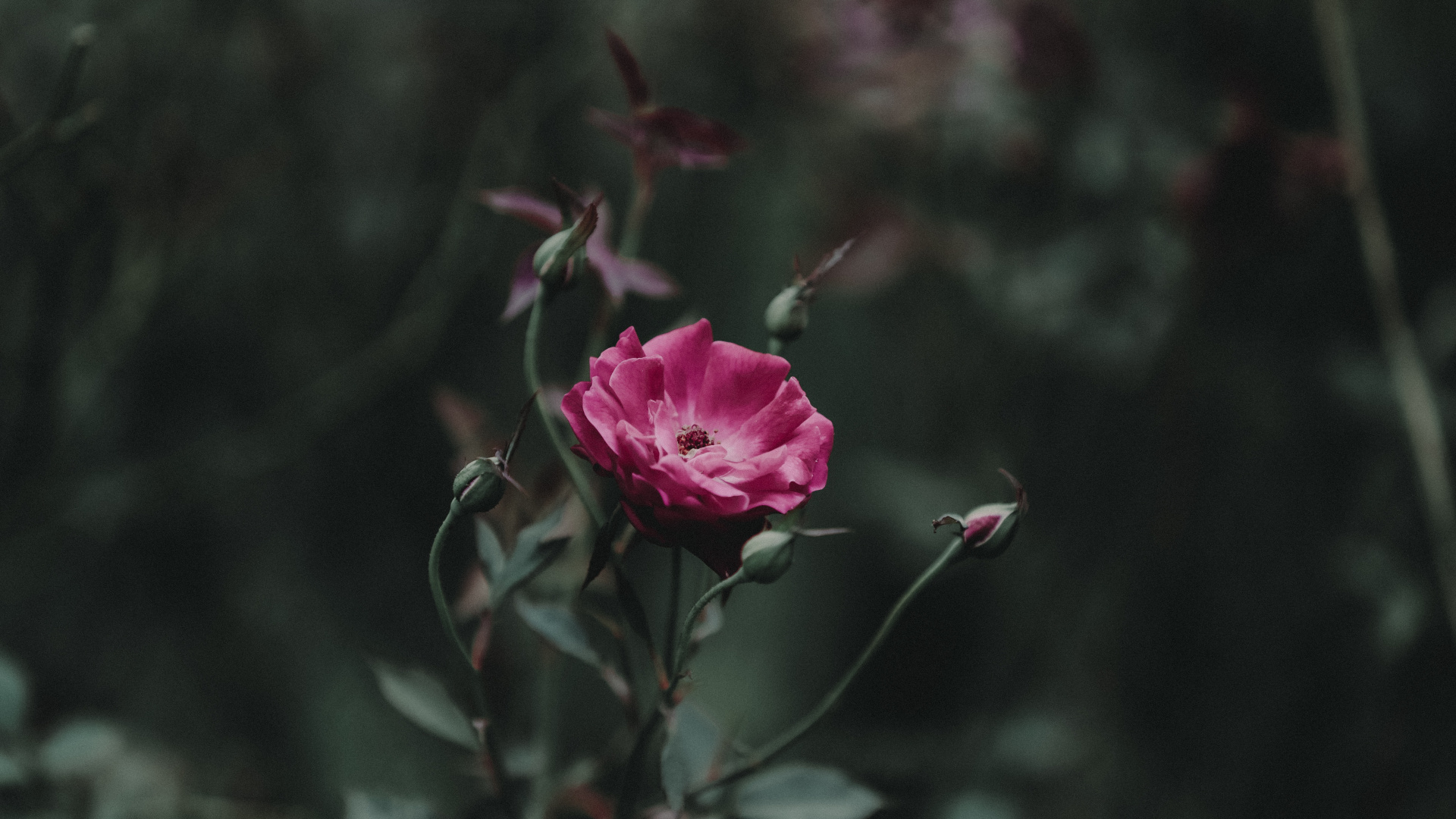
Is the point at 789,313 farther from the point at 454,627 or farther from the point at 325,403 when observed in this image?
the point at 325,403

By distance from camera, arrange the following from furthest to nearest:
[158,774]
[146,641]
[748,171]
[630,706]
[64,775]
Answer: [748,171] → [146,641] → [158,774] → [64,775] → [630,706]

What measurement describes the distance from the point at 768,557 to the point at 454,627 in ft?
0.38

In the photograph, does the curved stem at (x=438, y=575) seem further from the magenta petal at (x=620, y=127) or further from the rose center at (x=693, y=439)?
the magenta petal at (x=620, y=127)

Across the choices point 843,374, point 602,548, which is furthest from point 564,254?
point 843,374

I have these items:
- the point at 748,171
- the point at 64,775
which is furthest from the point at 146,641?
the point at 748,171

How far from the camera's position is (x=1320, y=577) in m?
0.95

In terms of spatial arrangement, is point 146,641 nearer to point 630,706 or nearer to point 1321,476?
point 630,706

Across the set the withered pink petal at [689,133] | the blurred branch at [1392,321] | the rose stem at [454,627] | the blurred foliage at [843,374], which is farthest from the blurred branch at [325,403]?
the blurred branch at [1392,321]

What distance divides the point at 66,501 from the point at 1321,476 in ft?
4.03

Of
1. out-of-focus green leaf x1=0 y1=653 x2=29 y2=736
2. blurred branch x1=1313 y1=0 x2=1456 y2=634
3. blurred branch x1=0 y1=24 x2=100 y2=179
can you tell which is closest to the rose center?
blurred branch x1=0 y1=24 x2=100 y2=179

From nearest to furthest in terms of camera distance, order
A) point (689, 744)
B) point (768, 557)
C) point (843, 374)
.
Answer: point (768, 557), point (689, 744), point (843, 374)

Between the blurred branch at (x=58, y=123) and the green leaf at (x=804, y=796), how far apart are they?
0.41 meters

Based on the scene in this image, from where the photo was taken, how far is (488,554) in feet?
1.09

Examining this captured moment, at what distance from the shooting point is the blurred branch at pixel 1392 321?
73 centimetres
